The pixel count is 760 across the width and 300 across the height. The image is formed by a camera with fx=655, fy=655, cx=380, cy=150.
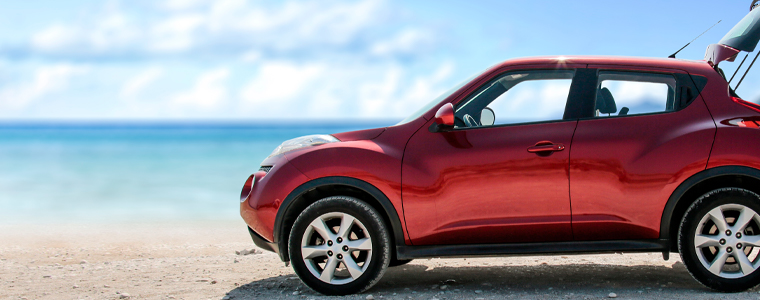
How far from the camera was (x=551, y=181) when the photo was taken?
4.21 metres

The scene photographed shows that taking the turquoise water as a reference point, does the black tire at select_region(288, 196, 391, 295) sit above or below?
above

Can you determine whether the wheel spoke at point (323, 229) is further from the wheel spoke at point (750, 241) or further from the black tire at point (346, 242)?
the wheel spoke at point (750, 241)

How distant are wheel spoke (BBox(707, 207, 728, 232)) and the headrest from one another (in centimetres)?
90

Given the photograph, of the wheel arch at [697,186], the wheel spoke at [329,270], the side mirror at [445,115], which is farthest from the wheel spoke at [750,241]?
the wheel spoke at [329,270]

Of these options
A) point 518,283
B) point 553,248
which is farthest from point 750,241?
point 518,283

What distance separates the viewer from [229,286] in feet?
17.1

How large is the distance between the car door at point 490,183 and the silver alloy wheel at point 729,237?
2.97 ft

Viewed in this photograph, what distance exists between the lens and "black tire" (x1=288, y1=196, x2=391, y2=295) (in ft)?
14.3

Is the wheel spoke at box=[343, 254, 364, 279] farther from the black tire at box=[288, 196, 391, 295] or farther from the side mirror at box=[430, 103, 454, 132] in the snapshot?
the side mirror at box=[430, 103, 454, 132]

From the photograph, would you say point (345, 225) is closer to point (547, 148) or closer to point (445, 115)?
point (445, 115)

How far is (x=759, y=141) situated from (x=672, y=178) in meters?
0.62

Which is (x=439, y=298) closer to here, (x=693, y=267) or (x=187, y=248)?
(x=693, y=267)

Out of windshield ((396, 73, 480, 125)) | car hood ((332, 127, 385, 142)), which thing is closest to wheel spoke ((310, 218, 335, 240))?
car hood ((332, 127, 385, 142))

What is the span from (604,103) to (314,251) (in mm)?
2194
